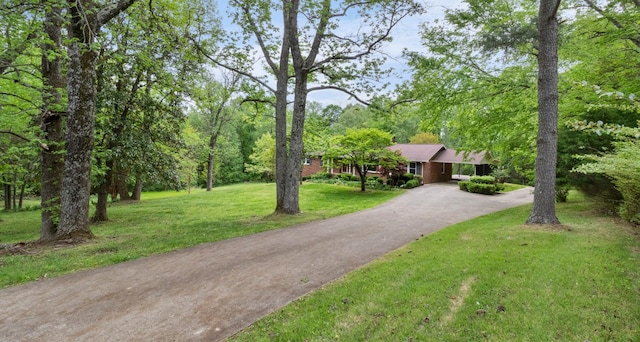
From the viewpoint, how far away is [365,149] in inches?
873

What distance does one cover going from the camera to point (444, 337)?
11.1 ft

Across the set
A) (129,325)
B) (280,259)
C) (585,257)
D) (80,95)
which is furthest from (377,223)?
(80,95)

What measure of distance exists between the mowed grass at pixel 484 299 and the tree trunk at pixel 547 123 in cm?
171

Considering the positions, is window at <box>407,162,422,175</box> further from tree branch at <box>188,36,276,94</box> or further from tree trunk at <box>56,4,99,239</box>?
tree trunk at <box>56,4,99,239</box>

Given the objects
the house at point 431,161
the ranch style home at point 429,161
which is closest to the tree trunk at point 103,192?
the ranch style home at point 429,161

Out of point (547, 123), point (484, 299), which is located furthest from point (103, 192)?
point (547, 123)

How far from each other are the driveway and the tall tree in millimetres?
2783

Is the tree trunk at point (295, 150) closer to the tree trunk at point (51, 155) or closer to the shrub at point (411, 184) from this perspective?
the tree trunk at point (51, 155)

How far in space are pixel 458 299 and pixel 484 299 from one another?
308 millimetres

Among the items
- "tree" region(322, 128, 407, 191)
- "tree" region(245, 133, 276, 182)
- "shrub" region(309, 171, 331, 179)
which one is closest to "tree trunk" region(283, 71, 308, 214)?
"tree" region(322, 128, 407, 191)

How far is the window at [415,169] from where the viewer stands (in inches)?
1158

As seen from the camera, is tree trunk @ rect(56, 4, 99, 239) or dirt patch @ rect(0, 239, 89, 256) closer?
dirt patch @ rect(0, 239, 89, 256)

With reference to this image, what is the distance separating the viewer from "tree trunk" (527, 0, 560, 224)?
7.96 m

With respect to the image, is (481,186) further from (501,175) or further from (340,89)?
(340,89)
